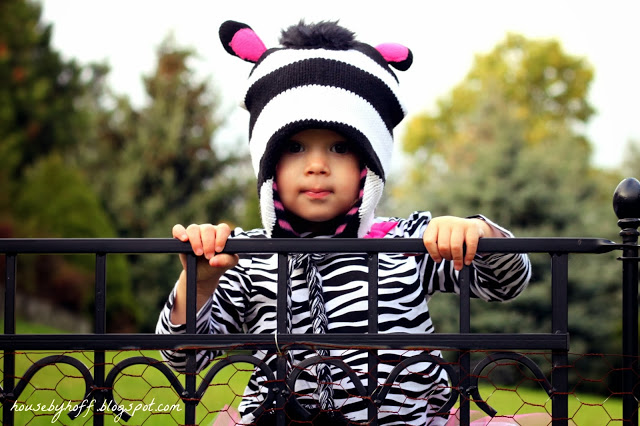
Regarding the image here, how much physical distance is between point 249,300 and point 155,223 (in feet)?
50.0

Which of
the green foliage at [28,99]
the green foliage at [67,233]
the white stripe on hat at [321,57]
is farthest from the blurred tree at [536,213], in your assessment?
the green foliage at [28,99]

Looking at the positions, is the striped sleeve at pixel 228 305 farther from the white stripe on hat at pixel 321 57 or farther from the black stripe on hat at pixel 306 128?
the white stripe on hat at pixel 321 57

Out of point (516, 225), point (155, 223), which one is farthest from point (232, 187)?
point (516, 225)

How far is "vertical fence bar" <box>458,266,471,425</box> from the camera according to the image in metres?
1.47

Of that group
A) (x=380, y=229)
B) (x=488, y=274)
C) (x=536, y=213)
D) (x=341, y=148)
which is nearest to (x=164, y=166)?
(x=536, y=213)

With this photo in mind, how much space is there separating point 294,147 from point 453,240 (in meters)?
0.64

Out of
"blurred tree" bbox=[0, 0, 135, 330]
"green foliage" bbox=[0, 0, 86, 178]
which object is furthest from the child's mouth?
"green foliage" bbox=[0, 0, 86, 178]

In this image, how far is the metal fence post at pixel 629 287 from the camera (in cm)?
148

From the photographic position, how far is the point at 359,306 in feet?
6.35

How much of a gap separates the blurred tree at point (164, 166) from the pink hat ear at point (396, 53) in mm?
14290

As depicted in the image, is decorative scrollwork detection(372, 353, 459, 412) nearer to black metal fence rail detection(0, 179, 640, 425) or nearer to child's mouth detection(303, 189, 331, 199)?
black metal fence rail detection(0, 179, 640, 425)

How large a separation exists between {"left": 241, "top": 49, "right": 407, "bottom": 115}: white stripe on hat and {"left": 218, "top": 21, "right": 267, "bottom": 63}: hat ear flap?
70 millimetres

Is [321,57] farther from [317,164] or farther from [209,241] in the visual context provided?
[209,241]

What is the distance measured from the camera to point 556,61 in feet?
86.3
